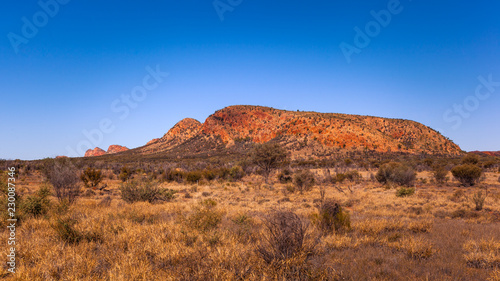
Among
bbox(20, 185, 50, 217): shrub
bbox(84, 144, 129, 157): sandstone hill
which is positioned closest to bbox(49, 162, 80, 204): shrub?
bbox(20, 185, 50, 217): shrub

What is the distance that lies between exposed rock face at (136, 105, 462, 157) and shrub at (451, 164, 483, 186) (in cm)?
4246

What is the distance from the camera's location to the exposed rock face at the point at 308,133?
7038 centimetres

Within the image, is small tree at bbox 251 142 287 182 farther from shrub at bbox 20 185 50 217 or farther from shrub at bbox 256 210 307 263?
shrub at bbox 256 210 307 263

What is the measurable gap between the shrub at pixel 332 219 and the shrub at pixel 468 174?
22041mm

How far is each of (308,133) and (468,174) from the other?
182 ft

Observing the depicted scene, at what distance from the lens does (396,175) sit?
24109 mm

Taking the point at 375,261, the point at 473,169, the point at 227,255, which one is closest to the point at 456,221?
the point at 375,261

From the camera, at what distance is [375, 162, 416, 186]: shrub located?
23.5 m

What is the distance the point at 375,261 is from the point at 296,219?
7.06ft

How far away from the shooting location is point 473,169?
2225 cm

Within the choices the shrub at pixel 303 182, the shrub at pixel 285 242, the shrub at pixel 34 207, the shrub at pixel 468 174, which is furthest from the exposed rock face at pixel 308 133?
the shrub at pixel 285 242

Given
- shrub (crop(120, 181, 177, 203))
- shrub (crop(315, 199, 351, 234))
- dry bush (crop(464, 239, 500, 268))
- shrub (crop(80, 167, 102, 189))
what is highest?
shrub (crop(80, 167, 102, 189))

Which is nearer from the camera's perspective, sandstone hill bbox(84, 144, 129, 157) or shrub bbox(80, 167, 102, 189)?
shrub bbox(80, 167, 102, 189)

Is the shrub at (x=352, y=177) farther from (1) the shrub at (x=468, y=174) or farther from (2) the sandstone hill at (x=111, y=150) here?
(2) the sandstone hill at (x=111, y=150)
